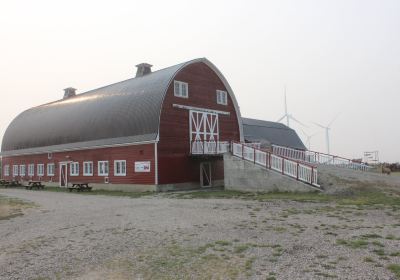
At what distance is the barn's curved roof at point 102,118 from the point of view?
28.8m

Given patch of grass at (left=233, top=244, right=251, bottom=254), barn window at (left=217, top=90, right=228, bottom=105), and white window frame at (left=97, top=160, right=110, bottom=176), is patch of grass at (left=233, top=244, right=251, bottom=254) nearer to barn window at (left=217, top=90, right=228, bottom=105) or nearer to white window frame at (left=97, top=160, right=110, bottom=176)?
white window frame at (left=97, top=160, right=110, bottom=176)

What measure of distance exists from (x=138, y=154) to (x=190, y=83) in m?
6.78

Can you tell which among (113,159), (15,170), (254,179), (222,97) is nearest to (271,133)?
(222,97)

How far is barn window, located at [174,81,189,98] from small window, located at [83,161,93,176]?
30.5ft

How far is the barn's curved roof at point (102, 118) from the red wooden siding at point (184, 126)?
0.60m

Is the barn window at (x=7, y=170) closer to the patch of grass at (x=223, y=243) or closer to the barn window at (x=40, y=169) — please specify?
the barn window at (x=40, y=169)

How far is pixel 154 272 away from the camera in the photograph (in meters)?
7.76

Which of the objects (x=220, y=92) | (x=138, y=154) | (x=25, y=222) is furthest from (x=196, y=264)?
(x=220, y=92)

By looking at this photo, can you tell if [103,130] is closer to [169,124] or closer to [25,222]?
[169,124]

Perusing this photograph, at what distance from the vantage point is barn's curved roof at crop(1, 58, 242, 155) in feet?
94.3

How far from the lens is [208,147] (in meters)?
29.2

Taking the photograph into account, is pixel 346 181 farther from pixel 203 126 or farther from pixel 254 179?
pixel 203 126

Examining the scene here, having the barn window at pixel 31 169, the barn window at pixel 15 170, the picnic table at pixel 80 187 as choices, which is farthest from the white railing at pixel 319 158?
the barn window at pixel 15 170

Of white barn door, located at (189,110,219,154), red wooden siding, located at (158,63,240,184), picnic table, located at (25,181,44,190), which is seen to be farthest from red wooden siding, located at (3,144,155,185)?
white barn door, located at (189,110,219,154)
